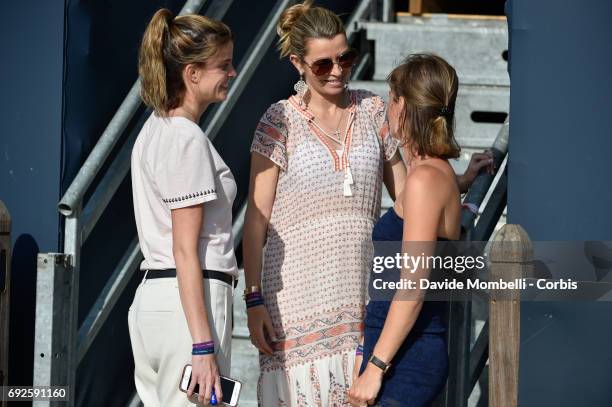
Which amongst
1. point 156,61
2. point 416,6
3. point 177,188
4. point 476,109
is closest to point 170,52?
point 156,61

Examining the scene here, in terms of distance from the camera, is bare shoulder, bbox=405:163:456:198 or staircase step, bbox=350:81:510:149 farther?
staircase step, bbox=350:81:510:149

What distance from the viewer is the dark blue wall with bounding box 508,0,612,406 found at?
3193 mm

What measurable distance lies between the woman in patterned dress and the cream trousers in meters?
0.37

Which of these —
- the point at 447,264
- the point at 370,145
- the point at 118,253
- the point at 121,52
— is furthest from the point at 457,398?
the point at 121,52

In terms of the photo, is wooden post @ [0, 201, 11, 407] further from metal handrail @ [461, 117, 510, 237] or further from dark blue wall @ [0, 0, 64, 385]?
metal handrail @ [461, 117, 510, 237]

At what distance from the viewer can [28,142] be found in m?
3.85

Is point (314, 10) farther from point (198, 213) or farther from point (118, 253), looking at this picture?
point (118, 253)

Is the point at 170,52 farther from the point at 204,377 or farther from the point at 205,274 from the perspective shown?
the point at 204,377

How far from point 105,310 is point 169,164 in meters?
1.16

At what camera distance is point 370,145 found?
340 cm

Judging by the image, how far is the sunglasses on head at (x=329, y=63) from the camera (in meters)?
3.36

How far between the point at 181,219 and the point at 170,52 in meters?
0.46

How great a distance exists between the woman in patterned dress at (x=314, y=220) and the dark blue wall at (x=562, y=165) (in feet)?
1.37

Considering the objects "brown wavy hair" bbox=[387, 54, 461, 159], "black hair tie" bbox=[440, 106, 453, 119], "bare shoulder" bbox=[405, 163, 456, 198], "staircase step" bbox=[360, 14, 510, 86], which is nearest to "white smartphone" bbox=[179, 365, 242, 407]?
"bare shoulder" bbox=[405, 163, 456, 198]
